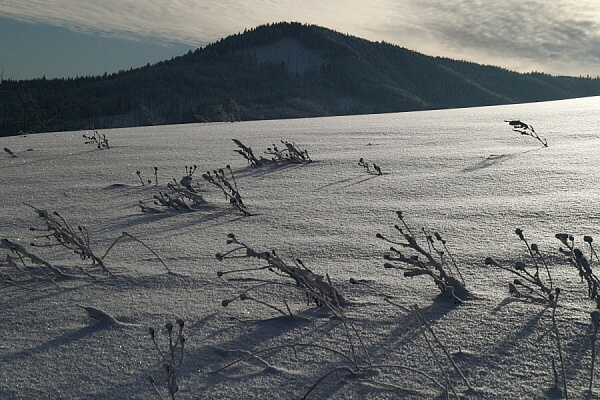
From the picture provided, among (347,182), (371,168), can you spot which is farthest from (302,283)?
(371,168)

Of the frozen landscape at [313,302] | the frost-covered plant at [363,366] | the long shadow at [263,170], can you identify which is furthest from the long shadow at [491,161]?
the frost-covered plant at [363,366]

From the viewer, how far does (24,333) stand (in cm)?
110

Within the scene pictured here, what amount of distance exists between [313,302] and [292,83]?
94.0 m

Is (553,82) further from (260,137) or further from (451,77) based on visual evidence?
(260,137)

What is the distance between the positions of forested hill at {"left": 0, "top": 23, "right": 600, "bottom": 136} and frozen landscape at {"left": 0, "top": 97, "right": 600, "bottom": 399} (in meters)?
55.9

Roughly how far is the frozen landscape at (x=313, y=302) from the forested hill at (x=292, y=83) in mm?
55863

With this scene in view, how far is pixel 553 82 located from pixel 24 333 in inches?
5496

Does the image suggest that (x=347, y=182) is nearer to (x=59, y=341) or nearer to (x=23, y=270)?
(x=23, y=270)

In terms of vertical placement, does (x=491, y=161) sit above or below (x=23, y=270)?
above

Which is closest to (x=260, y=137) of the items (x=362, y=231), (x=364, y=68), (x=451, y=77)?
(x=362, y=231)

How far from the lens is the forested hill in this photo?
70.9 meters

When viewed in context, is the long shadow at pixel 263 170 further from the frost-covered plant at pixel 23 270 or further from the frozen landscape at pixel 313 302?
the frost-covered plant at pixel 23 270

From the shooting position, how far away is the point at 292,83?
9275 cm

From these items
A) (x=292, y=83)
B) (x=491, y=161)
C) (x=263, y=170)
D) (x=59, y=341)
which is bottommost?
(x=59, y=341)
